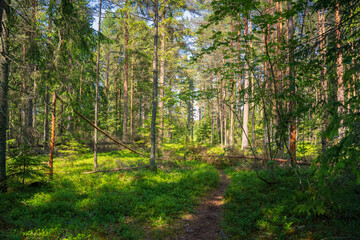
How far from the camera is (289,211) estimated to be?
5004 millimetres

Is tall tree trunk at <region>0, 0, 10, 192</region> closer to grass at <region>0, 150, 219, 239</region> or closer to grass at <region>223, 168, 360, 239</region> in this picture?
grass at <region>0, 150, 219, 239</region>

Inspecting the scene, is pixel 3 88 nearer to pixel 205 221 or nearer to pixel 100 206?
pixel 100 206

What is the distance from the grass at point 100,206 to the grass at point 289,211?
1725 millimetres

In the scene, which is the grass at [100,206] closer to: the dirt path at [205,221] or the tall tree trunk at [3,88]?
the dirt path at [205,221]

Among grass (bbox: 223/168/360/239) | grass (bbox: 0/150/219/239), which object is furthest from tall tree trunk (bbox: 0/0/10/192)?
grass (bbox: 223/168/360/239)

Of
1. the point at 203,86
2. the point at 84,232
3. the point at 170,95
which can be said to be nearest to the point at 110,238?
the point at 84,232

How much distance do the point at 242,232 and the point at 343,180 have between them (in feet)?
8.44

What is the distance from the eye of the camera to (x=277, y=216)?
16.0 ft

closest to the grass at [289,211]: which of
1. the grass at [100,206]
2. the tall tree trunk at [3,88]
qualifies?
the grass at [100,206]

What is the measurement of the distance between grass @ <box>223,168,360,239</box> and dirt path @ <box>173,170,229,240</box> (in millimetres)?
297

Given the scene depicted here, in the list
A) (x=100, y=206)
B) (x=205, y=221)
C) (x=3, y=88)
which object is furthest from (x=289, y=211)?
(x=3, y=88)

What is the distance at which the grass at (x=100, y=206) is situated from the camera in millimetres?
4574

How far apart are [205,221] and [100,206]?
3226mm

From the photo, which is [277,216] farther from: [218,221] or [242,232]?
[218,221]
